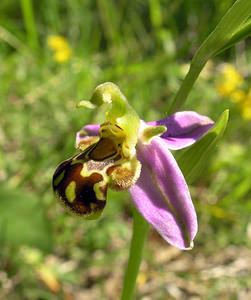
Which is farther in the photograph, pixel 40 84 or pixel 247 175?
pixel 40 84

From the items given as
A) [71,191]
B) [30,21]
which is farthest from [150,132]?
[30,21]

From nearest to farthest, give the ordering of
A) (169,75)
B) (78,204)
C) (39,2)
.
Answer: (78,204) < (169,75) < (39,2)

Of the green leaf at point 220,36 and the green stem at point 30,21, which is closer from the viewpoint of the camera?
the green leaf at point 220,36

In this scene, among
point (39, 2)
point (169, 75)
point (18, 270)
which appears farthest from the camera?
point (39, 2)

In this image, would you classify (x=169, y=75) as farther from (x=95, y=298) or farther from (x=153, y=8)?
(x=95, y=298)

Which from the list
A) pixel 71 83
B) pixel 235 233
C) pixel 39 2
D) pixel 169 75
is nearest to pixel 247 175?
pixel 235 233

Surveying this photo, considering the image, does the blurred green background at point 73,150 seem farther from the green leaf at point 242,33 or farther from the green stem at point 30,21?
the green leaf at point 242,33

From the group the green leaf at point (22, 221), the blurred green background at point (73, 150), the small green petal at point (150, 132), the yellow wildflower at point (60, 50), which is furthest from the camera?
the yellow wildflower at point (60, 50)

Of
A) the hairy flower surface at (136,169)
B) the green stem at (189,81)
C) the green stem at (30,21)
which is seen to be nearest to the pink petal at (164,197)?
the hairy flower surface at (136,169)

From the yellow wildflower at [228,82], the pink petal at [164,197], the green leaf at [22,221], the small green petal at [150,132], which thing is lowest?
the yellow wildflower at [228,82]
